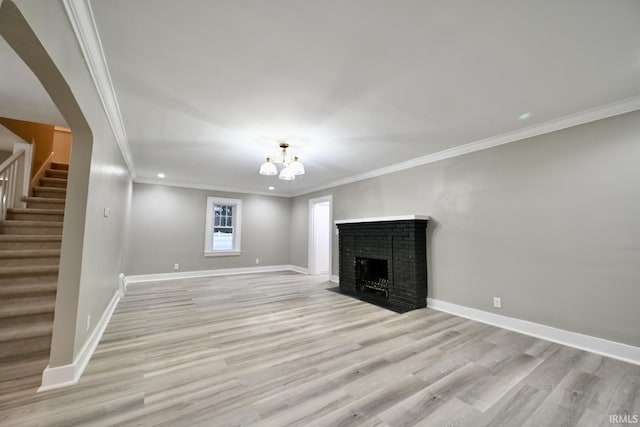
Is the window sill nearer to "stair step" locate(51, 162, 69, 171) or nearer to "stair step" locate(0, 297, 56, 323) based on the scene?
"stair step" locate(51, 162, 69, 171)

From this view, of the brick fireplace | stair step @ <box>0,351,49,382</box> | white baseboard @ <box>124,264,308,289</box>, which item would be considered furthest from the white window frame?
stair step @ <box>0,351,49,382</box>

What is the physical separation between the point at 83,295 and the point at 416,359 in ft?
9.64

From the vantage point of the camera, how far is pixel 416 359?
7.52 feet

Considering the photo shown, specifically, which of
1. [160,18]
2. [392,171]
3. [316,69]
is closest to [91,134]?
[160,18]

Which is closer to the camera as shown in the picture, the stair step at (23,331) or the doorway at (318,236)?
the stair step at (23,331)

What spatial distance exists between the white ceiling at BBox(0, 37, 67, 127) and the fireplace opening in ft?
15.6

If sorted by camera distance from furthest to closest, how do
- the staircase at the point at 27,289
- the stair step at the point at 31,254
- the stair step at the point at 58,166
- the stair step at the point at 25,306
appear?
the stair step at the point at 58,166, the stair step at the point at 31,254, the stair step at the point at 25,306, the staircase at the point at 27,289

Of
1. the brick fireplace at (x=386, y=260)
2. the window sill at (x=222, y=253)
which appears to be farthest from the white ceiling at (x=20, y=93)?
the brick fireplace at (x=386, y=260)

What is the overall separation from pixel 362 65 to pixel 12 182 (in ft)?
16.7

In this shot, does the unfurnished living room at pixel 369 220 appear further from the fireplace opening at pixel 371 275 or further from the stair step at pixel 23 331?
the fireplace opening at pixel 371 275

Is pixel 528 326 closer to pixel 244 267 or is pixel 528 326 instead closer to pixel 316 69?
pixel 316 69

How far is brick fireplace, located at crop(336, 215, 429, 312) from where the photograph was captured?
3885 mm

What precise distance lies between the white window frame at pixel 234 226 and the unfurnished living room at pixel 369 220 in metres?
2.16

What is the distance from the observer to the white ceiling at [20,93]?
186 centimetres
